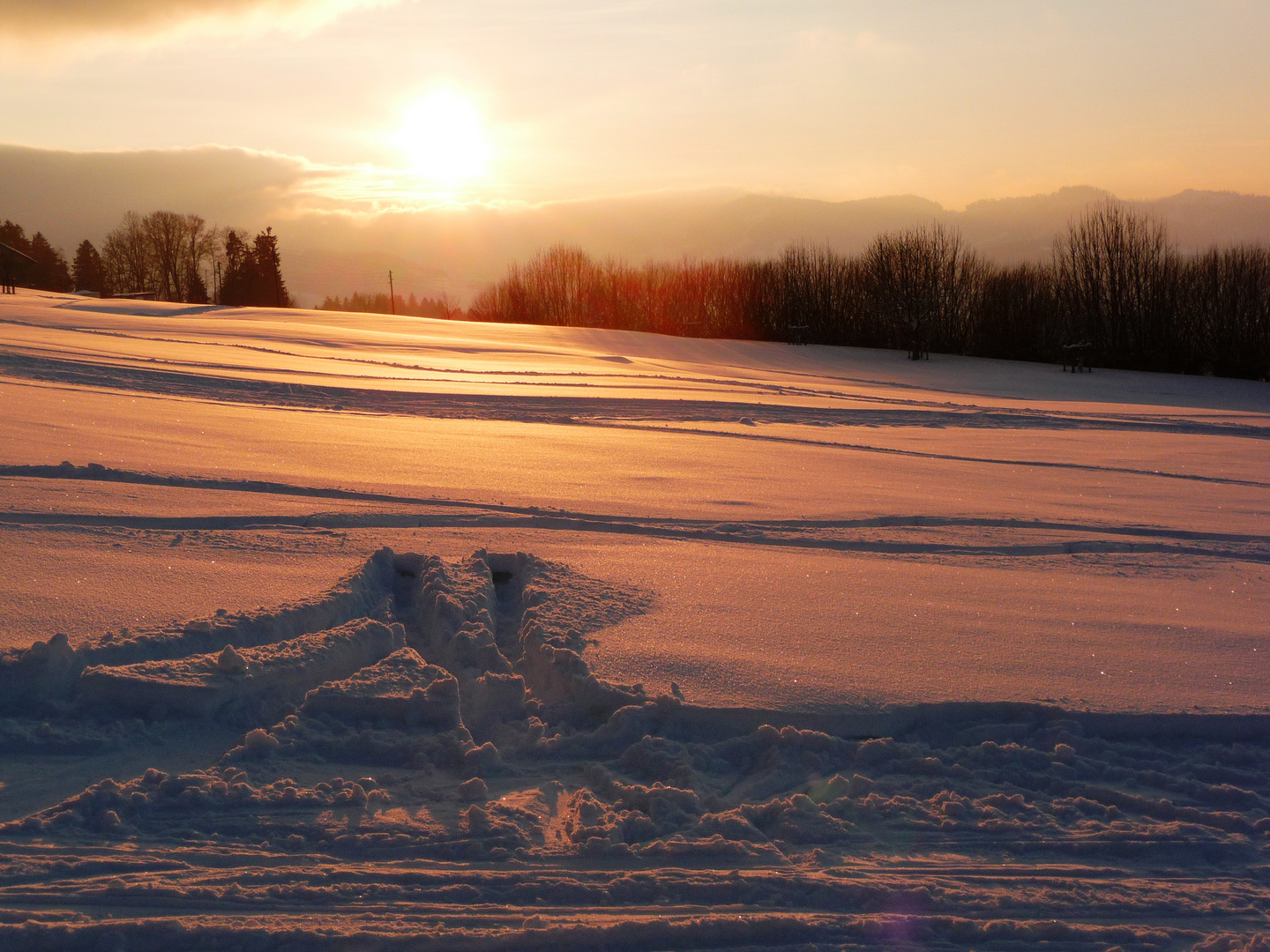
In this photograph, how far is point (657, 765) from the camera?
8.20 ft

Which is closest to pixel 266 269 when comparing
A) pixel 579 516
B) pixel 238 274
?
pixel 238 274

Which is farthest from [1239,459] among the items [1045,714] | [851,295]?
[851,295]

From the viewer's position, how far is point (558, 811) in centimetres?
231

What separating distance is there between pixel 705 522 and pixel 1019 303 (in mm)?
28414

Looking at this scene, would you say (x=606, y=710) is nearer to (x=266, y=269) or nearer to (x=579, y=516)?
(x=579, y=516)

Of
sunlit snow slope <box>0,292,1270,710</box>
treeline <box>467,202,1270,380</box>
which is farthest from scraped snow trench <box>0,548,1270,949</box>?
treeline <box>467,202,1270,380</box>

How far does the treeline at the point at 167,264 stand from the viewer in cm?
5038

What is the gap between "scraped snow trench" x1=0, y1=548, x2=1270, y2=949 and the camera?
1921 mm

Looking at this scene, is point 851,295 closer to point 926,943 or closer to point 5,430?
point 5,430

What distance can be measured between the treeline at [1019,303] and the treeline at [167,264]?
27816 millimetres

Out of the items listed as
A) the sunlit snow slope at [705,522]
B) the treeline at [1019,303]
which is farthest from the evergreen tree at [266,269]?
the sunlit snow slope at [705,522]

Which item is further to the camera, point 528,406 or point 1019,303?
point 1019,303

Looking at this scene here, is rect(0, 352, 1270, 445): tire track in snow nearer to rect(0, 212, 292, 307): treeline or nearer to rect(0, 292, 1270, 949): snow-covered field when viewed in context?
rect(0, 292, 1270, 949): snow-covered field

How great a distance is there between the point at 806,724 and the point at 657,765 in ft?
1.68
